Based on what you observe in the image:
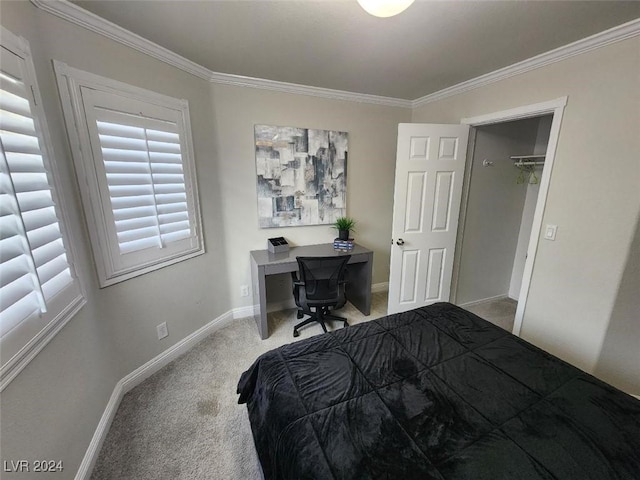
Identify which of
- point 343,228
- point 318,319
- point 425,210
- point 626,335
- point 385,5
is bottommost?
point 318,319

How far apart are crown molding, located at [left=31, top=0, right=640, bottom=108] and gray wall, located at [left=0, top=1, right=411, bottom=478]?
0.17 ft

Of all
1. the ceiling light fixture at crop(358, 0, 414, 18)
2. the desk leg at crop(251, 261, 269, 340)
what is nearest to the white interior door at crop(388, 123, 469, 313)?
the desk leg at crop(251, 261, 269, 340)

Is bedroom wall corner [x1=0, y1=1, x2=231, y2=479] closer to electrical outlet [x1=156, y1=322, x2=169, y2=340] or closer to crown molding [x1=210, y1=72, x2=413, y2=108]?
electrical outlet [x1=156, y1=322, x2=169, y2=340]

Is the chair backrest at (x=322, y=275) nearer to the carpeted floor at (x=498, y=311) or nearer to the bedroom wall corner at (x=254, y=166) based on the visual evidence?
the bedroom wall corner at (x=254, y=166)

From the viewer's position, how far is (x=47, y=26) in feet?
4.37

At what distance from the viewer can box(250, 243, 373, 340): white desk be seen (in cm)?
243

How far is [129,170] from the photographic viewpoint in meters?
1.73

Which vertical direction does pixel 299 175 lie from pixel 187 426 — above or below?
above

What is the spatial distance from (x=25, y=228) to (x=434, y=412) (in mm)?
1823

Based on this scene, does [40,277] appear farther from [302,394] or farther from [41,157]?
[302,394]

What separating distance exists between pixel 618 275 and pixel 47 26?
3721 millimetres

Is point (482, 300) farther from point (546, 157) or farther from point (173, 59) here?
point (173, 59)

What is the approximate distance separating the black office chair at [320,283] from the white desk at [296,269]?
19 centimetres

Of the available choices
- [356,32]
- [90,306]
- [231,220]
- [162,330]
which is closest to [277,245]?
[231,220]
